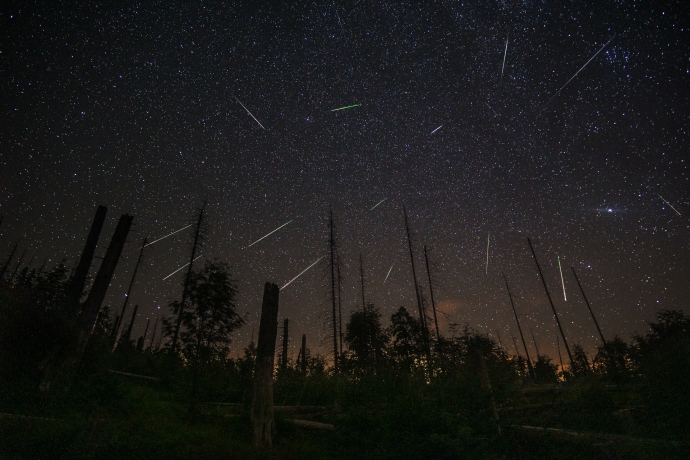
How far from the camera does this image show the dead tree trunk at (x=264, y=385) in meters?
8.59

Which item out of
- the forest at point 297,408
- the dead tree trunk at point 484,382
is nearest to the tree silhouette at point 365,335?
the forest at point 297,408

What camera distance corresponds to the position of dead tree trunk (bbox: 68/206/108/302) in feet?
42.7

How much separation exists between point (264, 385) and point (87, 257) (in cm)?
1068

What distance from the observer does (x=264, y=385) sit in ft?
28.9

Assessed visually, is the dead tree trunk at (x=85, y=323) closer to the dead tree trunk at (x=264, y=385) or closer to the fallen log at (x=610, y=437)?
the dead tree trunk at (x=264, y=385)

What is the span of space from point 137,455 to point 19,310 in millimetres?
7774

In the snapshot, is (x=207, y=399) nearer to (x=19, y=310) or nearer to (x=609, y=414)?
(x=19, y=310)

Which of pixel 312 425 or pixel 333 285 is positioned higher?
pixel 333 285

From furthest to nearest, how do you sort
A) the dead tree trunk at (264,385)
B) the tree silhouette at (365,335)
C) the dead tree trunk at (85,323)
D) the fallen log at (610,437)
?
the tree silhouette at (365,335)
the dead tree trunk at (85,323)
the dead tree trunk at (264,385)
the fallen log at (610,437)

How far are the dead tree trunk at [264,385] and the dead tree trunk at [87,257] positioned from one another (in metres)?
8.64

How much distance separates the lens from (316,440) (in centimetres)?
1011

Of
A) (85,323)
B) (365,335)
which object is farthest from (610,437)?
(365,335)

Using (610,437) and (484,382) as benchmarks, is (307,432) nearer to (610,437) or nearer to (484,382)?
(484,382)

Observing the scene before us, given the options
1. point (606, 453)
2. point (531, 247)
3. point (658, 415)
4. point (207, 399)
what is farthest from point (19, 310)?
point (531, 247)
